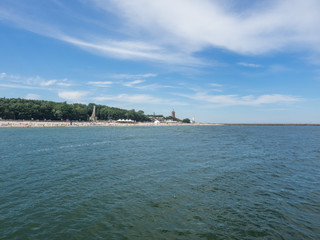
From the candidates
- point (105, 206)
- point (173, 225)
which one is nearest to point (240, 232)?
point (173, 225)

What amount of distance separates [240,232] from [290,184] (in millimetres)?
11917

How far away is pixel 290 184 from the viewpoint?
1847cm

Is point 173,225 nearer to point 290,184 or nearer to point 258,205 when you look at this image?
point 258,205

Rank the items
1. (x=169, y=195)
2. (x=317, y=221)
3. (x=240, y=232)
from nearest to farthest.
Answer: (x=240, y=232), (x=317, y=221), (x=169, y=195)

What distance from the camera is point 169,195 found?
48.7 ft

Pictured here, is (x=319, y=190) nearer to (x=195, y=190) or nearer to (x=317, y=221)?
(x=317, y=221)

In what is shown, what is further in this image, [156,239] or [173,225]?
[173,225]

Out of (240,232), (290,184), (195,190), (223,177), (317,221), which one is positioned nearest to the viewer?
(240,232)

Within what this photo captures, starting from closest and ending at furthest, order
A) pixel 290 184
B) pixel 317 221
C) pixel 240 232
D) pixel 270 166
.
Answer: pixel 240 232 < pixel 317 221 < pixel 290 184 < pixel 270 166

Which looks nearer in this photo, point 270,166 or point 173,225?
point 173,225

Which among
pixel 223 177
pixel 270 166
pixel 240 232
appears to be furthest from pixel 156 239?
pixel 270 166

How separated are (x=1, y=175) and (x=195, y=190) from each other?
19.8m

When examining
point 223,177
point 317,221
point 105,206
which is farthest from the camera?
point 223,177

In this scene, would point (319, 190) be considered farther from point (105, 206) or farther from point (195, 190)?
point (105, 206)
